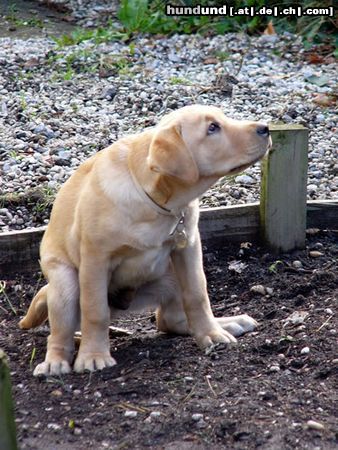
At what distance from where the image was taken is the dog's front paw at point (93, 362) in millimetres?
4316

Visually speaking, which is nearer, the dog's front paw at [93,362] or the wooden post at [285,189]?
the dog's front paw at [93,362]

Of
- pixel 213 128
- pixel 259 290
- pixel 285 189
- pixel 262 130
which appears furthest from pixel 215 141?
pixel 285 189

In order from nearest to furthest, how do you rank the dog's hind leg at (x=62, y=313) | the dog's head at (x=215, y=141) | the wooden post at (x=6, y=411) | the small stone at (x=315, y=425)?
the wooden post at (x=6, y=411) → the small stone at (x=315, y=425) → the dog's head at (x=215, y=141) → the dog's hind leg at (x=62, y=313)

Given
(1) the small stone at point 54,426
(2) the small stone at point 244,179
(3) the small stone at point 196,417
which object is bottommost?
(1) the small stone at point 54,426

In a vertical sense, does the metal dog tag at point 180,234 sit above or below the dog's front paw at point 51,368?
above

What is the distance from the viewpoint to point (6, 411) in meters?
2.90

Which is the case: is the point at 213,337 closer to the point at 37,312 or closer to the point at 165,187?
the point at 165,187

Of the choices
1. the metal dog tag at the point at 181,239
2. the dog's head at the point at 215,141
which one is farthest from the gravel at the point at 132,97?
the dog's head at the point at 215,141

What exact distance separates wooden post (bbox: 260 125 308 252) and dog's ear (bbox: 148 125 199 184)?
A: 52.1 inches

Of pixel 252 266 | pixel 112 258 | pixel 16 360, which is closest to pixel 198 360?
pixel 112 258

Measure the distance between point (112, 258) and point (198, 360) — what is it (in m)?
0.62

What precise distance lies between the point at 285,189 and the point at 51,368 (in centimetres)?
191

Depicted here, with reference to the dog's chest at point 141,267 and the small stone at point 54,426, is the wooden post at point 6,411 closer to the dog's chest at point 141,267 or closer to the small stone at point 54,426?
the small stone at point 54,426

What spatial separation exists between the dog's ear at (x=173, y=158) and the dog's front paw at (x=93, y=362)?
0.94m
